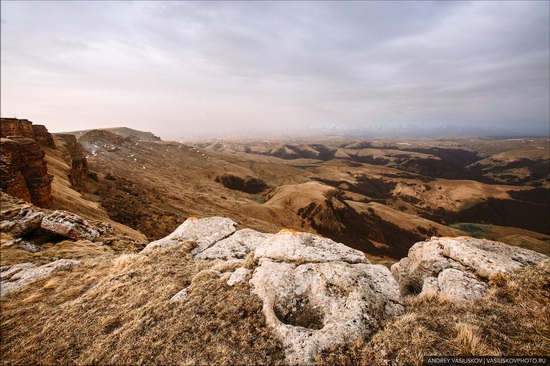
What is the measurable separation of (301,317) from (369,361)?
2067 millimetres

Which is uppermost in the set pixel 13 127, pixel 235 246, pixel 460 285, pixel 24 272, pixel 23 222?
pixel 13 127

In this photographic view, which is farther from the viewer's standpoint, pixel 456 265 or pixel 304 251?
pixel 456 265

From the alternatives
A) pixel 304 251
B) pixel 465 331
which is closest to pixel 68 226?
pixel 304 251

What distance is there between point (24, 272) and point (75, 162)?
35946 mm

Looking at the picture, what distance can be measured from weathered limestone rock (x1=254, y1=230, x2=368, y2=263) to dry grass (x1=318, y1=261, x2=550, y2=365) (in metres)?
2.51

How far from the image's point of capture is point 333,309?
6.00 metres

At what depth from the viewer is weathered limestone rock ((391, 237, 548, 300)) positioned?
24.5 ft

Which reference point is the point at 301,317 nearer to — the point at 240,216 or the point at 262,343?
the point at 262,343

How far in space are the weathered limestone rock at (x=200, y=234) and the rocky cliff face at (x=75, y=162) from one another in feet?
91.6

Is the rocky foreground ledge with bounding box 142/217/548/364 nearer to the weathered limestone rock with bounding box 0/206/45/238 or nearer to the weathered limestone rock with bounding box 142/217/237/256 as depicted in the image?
the weathered limestone rock with bounding box 142/217/237/256

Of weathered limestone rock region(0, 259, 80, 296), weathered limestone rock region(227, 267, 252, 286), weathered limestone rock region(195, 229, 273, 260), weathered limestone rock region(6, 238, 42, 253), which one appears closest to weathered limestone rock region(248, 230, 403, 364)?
weathered limestone rock region(227, 267, 252, 286)

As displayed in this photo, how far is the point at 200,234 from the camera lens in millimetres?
12227

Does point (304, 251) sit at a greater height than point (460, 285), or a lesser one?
greater

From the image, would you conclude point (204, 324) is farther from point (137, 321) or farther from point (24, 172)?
point (24, 172)
